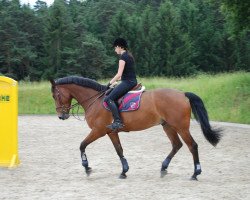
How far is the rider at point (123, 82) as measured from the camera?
9508 mm

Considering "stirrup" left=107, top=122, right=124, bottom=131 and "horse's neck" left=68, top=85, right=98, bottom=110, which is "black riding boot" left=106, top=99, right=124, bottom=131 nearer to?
"stirrup" left=107, top=122, right=124, bottom=131

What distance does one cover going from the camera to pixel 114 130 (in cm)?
972

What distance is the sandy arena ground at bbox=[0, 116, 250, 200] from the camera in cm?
788

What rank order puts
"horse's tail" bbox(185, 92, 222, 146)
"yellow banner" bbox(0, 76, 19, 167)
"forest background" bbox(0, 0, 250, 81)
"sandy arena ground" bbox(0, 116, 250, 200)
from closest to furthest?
1. "sandy arena ground" bbox(0, 116, 250, 200)
2. "horse's tail" bbox(185, 92, 222, 146)
3. "yellow banner" bbox(0, 76, 19, 167)
4. "forest background" bbox(0, 0, 250, 81)

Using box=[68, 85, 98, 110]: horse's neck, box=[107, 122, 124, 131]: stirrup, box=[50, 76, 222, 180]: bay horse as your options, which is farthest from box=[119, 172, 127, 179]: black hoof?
box=[68, 85, 98, 110]: horse's neck

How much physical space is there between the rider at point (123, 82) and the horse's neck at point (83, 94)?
0.54 m

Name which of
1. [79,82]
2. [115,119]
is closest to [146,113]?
[115,119]

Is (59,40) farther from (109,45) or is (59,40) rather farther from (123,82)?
(123,82)

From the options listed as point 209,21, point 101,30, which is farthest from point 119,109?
point 101,30

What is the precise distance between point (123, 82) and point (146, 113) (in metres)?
0.80

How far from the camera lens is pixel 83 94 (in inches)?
399

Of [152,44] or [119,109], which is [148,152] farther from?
[152,44]

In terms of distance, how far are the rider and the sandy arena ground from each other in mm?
1203

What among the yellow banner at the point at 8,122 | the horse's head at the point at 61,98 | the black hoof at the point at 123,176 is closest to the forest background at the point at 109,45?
the yellow banner at the point at 8,122
